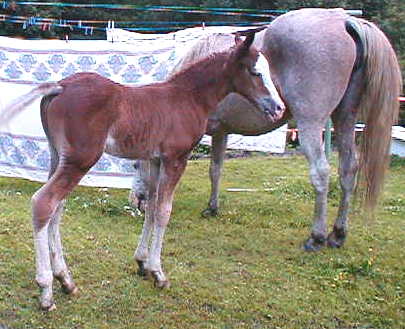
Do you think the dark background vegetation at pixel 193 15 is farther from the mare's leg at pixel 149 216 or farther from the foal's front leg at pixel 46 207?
the foal's front leg at pixel 46 207

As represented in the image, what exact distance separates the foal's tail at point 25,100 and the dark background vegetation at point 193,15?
13123 millimetres

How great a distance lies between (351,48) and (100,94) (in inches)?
87.1

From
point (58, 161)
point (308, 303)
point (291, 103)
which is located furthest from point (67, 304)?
point (291, 103)

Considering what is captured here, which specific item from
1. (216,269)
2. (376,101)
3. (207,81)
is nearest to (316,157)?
(376,101)

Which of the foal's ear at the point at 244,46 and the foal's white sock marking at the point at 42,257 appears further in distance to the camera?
the foal's ear at the point at 244,46

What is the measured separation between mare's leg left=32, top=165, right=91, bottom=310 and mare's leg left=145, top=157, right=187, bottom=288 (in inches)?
22.4

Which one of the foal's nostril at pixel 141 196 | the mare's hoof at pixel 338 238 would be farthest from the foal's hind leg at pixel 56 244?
the mare's hoof at pixel 338 238

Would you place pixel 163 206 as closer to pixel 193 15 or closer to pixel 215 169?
pixel 215 169

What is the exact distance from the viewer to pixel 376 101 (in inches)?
199

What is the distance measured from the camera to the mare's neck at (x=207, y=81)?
13.0 feet

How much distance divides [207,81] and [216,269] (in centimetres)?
143

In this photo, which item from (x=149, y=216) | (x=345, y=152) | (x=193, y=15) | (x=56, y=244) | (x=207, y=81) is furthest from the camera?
(x=193, y=15)

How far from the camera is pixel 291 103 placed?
5.01m

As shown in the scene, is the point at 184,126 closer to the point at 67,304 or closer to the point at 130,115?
the point at 130,115
